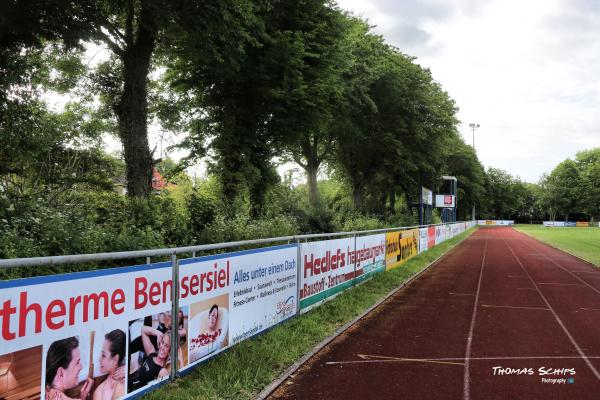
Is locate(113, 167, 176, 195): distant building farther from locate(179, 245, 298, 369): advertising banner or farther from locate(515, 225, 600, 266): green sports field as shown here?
locate(515, 225, 600, 266): green sports field

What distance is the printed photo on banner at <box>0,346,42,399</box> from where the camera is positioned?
321 centimetres

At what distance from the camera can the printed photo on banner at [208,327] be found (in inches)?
211

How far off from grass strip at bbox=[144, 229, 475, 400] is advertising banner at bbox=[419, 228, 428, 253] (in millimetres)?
14004

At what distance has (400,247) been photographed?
1786 centimetres

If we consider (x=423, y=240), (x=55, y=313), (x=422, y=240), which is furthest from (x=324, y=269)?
(x=423, y=240)

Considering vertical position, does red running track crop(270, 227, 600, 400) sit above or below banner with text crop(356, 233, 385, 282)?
below

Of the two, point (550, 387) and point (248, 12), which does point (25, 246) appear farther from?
point (248, 12)

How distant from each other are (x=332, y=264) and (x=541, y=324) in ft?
13.3

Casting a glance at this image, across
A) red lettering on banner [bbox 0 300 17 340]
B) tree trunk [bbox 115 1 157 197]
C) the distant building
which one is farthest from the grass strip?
the distant building

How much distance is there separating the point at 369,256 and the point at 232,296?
7.69 m

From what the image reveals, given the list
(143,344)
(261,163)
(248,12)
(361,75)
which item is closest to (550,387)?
(143,344)

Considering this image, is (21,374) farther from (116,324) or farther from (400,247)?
(400,247)

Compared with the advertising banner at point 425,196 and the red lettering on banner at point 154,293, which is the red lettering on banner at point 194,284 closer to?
the red lettering on banner at point 154,293

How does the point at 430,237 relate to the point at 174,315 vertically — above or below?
below
